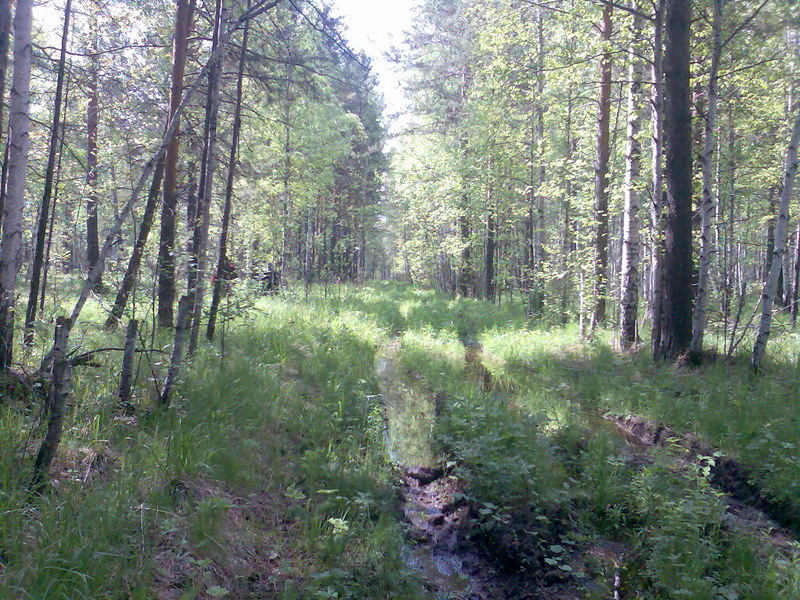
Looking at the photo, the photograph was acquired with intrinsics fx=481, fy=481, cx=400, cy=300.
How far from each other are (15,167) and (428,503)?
521 centimetres

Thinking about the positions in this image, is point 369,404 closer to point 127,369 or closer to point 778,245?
point 127,369

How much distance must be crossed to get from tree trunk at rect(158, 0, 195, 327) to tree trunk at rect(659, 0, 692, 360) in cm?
783

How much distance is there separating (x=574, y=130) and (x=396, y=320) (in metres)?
7.92

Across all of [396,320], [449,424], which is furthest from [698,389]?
[396,320]

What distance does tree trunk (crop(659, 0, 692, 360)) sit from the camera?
25.3 feet

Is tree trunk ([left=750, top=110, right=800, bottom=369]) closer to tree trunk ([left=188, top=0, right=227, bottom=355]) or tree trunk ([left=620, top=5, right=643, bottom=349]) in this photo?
tree trunk ([left=620, top=5, right=643, bottom=349])

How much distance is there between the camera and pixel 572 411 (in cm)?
668

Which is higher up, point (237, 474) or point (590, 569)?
point (237, 474)

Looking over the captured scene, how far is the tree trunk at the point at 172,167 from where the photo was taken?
7648 millimetres

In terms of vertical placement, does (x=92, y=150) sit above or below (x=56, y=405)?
above

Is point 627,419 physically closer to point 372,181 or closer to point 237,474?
point 237,474

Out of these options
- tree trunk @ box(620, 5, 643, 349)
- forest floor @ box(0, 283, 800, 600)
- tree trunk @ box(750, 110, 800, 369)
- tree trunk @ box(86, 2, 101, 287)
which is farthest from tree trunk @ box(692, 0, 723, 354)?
tree trunk @ box(86, 2, 101, 287)

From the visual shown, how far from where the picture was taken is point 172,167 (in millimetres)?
8031

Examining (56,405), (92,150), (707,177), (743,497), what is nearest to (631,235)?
(707,177)
